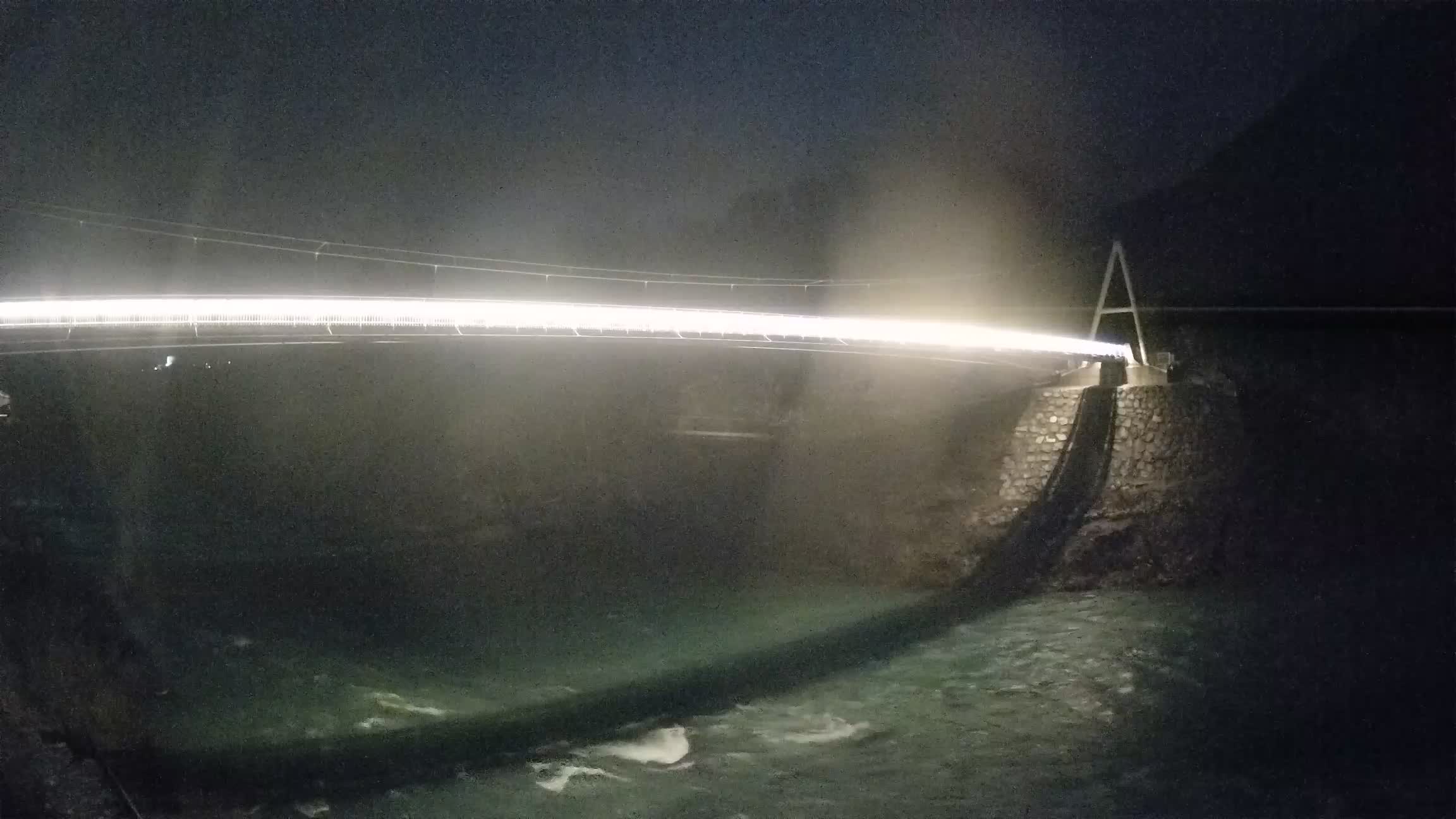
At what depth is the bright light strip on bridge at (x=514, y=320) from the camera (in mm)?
4730

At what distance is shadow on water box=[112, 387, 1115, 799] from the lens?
13.8ft

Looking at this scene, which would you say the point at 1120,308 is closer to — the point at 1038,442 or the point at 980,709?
the point at 1038,442

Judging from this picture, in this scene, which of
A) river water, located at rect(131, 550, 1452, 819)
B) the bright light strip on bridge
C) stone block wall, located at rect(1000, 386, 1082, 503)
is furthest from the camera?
stone block wall, located at rect(1000, 386, 1082, 503)

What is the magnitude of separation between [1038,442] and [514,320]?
15.1 feet

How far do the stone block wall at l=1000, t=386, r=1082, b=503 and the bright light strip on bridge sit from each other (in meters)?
0.45

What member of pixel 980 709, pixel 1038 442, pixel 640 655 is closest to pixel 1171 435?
pixel 1038 442

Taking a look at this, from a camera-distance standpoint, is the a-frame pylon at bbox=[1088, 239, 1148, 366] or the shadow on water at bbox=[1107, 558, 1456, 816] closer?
the shadow on water at bbox=[1107, 558, 1456, 816]

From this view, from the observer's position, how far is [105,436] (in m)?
6.01

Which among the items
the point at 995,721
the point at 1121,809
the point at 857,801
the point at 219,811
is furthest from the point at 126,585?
the point at 1121,809

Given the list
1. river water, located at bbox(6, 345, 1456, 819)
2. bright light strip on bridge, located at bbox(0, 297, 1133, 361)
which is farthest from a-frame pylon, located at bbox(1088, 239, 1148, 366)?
river water, located at bbox(6, 345, 1456, 819)

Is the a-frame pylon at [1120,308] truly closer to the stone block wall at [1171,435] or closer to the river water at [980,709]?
the stone block wall at [1171,435]

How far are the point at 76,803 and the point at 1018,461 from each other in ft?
22.0

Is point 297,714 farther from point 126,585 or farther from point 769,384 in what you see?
point 769,384

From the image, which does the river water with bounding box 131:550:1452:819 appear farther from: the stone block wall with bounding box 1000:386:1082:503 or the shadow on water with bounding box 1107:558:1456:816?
the stone block wall with bounding box 1000:386:1082:503
